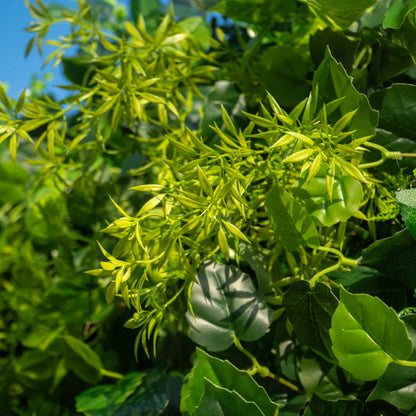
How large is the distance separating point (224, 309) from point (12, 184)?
62 centimetres

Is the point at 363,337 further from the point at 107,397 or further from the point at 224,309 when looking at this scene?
the point at 107,397

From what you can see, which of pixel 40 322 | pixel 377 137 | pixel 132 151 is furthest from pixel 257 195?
pixel 40 322

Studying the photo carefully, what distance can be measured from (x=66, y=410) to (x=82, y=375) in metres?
0.12

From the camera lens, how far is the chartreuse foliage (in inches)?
11.4

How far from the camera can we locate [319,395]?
13.0 inches

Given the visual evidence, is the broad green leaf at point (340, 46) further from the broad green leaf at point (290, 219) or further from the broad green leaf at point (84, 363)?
the broad green leaf at point (84, 363)

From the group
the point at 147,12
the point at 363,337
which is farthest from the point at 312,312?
the point at 147,12

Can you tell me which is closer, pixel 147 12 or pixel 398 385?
pixel 398 385

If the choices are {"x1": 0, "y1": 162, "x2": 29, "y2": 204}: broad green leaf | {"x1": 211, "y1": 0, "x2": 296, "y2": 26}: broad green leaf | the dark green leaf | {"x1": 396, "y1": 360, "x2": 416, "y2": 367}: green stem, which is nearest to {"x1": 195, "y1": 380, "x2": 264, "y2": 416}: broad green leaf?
{"x1": 396, "y1": 360, "x2": 416, "y2": 367}: green stem

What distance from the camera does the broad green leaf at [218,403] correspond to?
29 centimetres

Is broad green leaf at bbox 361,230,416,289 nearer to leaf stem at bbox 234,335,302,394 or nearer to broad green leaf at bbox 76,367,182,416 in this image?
leaf stem at bbox 234,335,302,394

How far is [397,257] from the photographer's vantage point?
33 centimetres

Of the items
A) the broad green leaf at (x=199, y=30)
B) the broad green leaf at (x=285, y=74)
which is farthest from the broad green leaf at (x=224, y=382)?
the broad green leaf at (x=199, y=30)

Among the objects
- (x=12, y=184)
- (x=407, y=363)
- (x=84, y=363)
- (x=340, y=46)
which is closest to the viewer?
(x=407, y=363)
